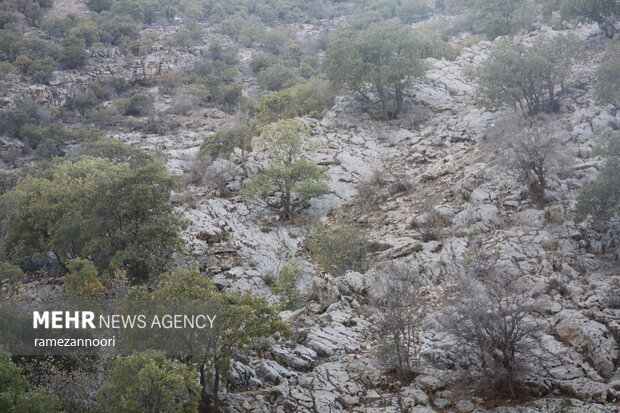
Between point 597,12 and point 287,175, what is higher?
point 597,12

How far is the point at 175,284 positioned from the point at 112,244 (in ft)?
34.6

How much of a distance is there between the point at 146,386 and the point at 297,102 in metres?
32.2

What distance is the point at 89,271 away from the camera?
17.6 metres

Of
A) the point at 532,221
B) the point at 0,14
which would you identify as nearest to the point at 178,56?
the point at 0,14

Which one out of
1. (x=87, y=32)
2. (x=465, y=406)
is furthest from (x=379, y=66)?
(x=87, y=32)

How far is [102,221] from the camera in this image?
21062mm

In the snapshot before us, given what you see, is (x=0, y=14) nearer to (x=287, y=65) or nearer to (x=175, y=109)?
(x=175, y=109)

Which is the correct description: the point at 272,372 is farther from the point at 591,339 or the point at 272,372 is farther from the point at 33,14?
the point at 33,14

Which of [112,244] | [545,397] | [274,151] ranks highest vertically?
[274,151]

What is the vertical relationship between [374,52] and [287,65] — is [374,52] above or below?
below

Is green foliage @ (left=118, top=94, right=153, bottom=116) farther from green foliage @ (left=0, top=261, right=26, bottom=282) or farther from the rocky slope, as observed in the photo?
green foliage @ (left=0, top=261, right=26, bottom=282)

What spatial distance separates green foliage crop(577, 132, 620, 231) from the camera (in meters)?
17.8

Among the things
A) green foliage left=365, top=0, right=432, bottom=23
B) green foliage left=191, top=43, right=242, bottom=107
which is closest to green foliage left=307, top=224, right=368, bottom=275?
green foliage left=191, top=43, right=242, bottom=107

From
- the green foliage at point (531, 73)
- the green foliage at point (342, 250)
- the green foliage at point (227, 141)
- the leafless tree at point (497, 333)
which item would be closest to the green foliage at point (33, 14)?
the green foliage at point (227, 141)
